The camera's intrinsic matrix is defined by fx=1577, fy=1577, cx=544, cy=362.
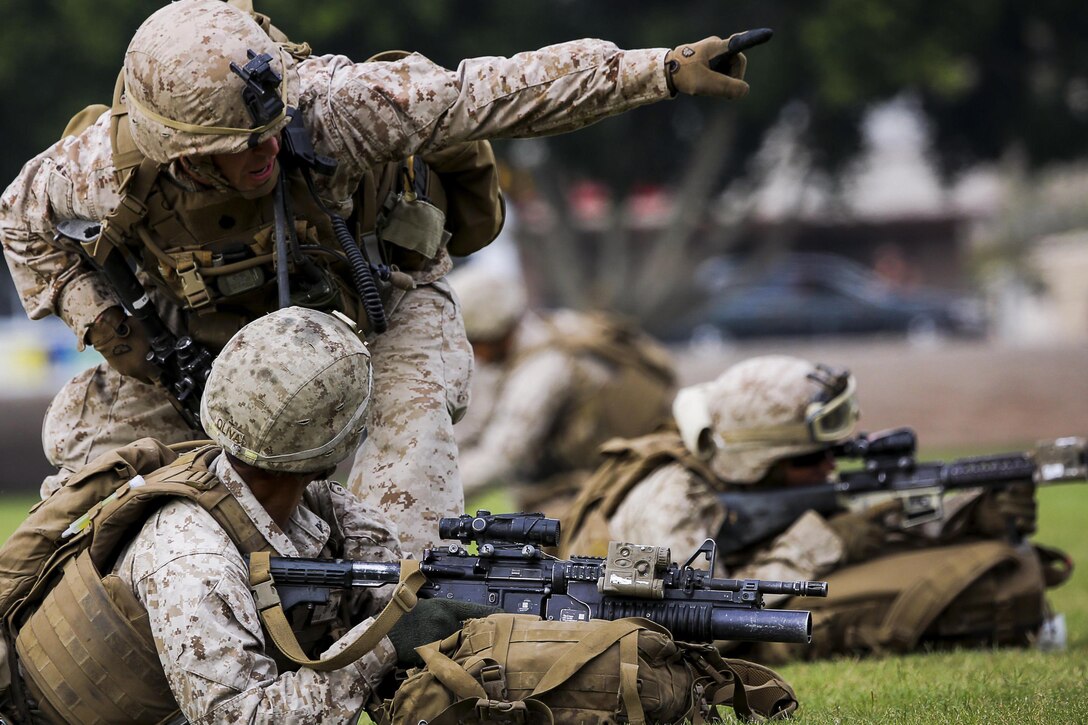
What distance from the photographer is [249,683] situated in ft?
13.0

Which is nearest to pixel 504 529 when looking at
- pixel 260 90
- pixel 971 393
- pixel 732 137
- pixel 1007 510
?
pixel 260 90

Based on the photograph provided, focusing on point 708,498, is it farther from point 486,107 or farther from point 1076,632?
point 486,107

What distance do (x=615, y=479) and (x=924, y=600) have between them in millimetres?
1443

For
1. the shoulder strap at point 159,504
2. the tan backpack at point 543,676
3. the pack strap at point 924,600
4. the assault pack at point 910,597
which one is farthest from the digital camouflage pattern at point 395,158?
the pack strap at point 924,600

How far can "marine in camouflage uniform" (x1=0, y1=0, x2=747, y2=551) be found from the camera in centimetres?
479

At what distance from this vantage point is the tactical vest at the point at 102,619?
4082 mm

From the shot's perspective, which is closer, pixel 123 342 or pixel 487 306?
pixel 123 342

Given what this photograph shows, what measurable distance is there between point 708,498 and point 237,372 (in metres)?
3.12

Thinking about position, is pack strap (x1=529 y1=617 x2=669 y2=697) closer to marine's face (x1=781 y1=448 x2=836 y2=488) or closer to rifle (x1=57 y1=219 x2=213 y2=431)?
rifle (x1=57 y1=219 x2=213 y2=431)

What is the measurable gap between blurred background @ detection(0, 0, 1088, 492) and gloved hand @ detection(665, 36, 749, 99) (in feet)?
47.9

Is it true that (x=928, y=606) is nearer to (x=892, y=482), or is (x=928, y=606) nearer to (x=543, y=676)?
(x=892, y=482)

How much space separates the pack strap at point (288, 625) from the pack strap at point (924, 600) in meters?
3.21

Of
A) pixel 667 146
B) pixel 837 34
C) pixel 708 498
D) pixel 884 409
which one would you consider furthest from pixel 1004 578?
pixel 667 146

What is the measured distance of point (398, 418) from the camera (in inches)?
208
